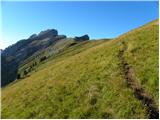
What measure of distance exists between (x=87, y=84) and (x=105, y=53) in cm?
1401

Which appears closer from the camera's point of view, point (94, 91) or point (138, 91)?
point (138, 91)

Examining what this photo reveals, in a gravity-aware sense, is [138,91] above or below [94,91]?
below

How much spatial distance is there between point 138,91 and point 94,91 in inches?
206

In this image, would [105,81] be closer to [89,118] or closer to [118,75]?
[118,75]

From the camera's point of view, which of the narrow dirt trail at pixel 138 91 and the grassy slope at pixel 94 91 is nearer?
the narrow dirt trail at pixel 138 91

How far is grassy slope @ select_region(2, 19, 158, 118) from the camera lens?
29.7 meters

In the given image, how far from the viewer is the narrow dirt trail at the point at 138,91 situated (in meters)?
26.7

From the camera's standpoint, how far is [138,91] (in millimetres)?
31344

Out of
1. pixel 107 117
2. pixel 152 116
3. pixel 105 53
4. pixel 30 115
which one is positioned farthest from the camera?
pixel 105 53

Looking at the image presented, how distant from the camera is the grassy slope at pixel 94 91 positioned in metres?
29.7

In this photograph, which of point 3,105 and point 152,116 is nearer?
point 152,116

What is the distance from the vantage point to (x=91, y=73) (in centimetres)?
4103

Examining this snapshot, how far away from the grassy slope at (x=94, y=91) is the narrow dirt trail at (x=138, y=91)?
46 cm

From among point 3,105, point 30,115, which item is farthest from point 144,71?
point 3,105
